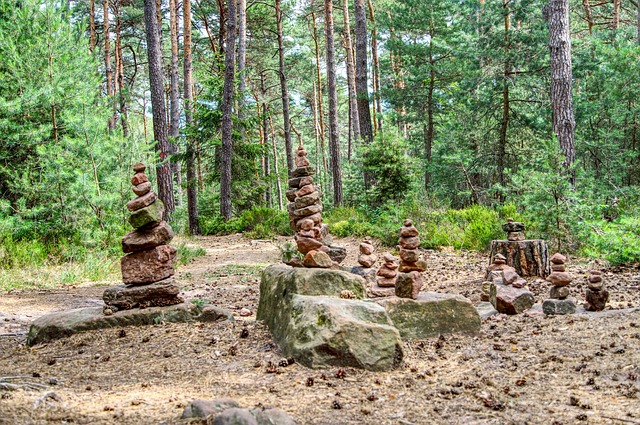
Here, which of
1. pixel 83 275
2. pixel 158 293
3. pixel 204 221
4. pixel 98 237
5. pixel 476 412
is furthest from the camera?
pixel 204 221

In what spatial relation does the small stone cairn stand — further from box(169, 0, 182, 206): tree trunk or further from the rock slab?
box(169, 0, 182, 206): tree trunk

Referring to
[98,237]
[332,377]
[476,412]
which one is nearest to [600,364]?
[476,412]

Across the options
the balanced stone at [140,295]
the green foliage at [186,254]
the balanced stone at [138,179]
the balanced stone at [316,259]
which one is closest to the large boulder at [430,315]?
the balanced stone at [316,259]

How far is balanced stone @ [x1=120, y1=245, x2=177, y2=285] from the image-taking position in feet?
18.7

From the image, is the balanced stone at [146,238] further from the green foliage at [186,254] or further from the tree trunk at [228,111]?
the tree trunk at [228,111]

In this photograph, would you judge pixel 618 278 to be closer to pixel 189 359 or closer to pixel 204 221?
pixel 189 359

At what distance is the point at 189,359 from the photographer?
434 centimetres

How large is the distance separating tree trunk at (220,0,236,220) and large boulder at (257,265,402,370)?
13.9 m

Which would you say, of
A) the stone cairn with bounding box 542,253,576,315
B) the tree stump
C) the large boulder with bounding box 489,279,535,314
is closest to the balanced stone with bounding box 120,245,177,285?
the large boulder with bounding box 489,279,535,314

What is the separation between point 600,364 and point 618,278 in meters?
3.99

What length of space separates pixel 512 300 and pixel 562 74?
7.58m

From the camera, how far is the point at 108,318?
5.37 meters

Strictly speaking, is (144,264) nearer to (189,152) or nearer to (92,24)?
(189,152)

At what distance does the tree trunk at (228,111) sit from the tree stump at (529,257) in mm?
12298
